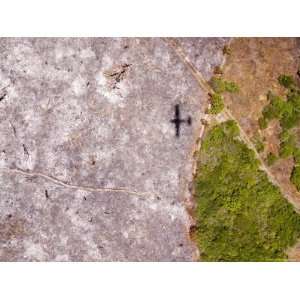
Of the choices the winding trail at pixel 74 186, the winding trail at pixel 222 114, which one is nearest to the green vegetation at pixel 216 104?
the winding trail at pixel 222 114

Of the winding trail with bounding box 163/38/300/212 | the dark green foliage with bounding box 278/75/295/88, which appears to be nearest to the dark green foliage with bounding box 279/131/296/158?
the winding trail with bounding box 163/38/300/212

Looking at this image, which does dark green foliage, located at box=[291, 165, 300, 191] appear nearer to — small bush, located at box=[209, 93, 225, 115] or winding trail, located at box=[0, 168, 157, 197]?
small bush, located at box=[209, 93, 225, 115]

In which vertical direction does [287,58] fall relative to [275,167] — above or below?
above

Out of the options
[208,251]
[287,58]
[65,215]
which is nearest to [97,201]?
[65,215]

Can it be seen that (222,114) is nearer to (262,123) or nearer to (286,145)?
(262,123)

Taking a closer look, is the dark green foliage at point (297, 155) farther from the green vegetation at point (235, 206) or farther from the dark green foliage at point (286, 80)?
the dark green foliage at point (286, 80)
